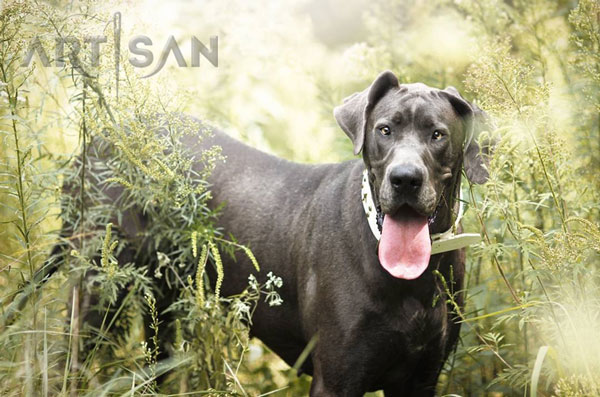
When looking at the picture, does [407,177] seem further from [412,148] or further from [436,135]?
[436,135]

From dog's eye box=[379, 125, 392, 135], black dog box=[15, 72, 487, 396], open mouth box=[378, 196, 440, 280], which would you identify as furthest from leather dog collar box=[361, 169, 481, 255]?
dog's eye box=[379, 125, 392, 135]

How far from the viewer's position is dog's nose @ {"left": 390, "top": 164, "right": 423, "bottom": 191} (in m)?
2.73

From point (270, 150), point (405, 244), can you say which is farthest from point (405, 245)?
point (270, 150)

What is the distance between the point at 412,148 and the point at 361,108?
0.40m

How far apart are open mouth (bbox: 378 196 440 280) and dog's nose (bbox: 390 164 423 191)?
179 mm

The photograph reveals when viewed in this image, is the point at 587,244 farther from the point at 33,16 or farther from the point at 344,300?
the point at 33,16

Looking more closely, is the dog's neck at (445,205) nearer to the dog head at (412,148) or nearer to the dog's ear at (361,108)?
the dog head at (412,148)

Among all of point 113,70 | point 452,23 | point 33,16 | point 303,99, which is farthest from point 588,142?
point 33,16

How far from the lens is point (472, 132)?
2.99 metres

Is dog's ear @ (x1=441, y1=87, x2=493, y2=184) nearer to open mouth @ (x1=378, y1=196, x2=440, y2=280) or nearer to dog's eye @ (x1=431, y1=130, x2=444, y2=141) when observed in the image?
dog's eye @ (x1=431, y1=130, x2=444, y2=141)

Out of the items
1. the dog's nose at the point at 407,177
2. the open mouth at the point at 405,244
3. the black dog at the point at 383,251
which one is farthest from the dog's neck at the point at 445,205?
the dog's nose at the point at 407,177

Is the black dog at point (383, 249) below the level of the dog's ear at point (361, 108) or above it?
below

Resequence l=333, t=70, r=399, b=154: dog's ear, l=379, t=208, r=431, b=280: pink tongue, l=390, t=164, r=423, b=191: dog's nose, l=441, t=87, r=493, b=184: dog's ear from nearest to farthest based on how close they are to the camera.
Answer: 1. l=390, t=164, r=423, b=191: dog's nose
2. l=379, t=208, r=431, b=280: pink tongue
3. l=441, t=87, r=493, b=184: dog's ear
4. l=333, t=70, r=399, b=154: dog's ear

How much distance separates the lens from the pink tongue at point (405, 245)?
2857mm
